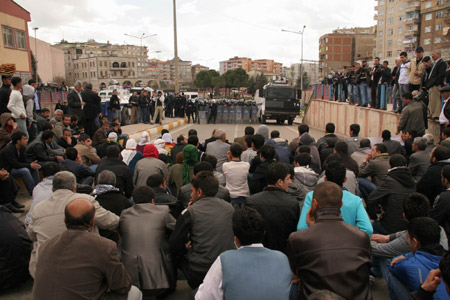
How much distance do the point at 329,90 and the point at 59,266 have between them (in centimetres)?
2240

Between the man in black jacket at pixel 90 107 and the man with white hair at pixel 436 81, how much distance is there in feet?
33.4

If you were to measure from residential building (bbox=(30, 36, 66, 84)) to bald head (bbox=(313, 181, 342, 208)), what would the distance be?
72.1 m

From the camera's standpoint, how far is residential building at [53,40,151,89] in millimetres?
117500

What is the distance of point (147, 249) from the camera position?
388cm

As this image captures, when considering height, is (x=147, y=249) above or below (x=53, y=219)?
below

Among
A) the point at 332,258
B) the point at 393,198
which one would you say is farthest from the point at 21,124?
the point at 332,258

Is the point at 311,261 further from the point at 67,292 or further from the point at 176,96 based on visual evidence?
the point at 176,96

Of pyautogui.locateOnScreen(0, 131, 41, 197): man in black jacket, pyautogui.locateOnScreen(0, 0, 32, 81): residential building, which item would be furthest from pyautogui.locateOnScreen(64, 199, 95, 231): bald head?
pyautogui.locateOnScreen(0, 0, 32, 81): residential building

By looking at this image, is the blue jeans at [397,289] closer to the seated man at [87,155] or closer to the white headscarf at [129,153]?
the white headscarf at [129,153]

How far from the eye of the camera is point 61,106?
16500 mm

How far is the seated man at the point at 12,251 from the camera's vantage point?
4.20 meters

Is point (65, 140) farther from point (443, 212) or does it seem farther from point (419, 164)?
point (443, 212)

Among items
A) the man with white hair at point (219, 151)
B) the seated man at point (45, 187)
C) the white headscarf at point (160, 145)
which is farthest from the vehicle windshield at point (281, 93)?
the seated man at point (45, 187)

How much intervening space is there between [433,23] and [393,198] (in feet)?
252
